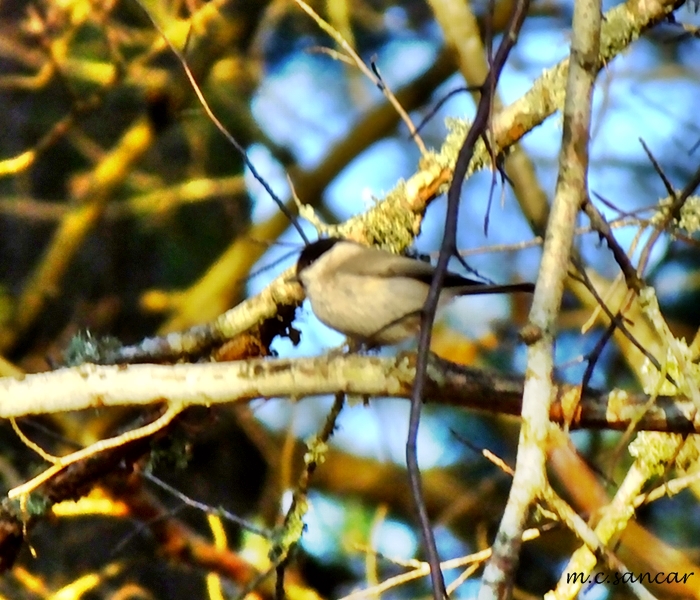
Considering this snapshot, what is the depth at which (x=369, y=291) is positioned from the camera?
1558 millimetres

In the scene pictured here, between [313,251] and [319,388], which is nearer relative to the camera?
[319,388]

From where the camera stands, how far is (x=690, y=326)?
303 centimetres

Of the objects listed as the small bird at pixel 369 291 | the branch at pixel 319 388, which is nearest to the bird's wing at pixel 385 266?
the small bird at pixel 369 291

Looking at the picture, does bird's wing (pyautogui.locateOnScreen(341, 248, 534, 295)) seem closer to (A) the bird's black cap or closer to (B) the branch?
(A) the bird's black cap

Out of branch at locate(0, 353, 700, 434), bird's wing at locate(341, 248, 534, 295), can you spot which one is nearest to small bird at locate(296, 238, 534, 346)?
bird's wing at locate(341, 248, 534, 295)

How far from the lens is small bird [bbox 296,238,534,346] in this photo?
155cm

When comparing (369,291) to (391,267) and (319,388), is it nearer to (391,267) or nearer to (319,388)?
(391,267)

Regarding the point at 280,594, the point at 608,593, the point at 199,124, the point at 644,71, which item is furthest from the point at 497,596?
the point at 199,124

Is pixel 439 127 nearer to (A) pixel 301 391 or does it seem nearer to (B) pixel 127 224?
(B) pixel 127 224

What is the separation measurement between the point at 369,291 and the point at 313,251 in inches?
5.8

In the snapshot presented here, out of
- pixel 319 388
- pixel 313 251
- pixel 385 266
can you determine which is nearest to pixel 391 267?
pixel 385 266

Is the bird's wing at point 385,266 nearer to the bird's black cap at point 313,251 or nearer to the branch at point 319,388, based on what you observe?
the bird's black cap at point 313,251

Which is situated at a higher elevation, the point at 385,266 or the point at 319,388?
the point at 385,266

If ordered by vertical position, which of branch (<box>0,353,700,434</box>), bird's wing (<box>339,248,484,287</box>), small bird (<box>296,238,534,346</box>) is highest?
bird's wing (<box>339,248,484,287</box>)
